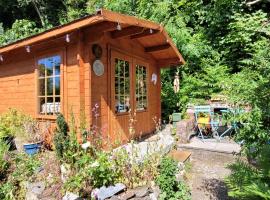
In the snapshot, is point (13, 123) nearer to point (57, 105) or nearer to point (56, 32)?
point (57, 105)

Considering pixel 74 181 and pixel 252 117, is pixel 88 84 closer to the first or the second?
pixel 74 181

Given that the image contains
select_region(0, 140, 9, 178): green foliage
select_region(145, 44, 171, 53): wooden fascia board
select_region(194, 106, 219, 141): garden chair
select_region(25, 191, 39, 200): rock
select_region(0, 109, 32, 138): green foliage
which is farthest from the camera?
select_region(194, 106, 219, 141): garden chair

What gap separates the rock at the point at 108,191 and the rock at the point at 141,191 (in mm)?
203

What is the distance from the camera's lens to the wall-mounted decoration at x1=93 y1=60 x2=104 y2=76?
5495 mm

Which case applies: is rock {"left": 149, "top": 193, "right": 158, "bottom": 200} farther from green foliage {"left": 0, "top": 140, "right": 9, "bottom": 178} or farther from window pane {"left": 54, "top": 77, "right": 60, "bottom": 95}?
window pane {"left": 54, "top": 77, "right": 60, "bottom": 95}

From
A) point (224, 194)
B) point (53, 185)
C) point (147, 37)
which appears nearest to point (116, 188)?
point (53, 185)

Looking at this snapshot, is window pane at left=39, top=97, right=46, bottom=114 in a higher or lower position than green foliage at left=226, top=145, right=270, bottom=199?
higher

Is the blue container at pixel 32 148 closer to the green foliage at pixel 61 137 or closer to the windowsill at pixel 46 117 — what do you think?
the windowsill at pixel 46 117

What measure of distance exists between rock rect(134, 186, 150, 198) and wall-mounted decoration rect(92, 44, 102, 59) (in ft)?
9.18

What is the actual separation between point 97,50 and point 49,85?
1421 millimetres

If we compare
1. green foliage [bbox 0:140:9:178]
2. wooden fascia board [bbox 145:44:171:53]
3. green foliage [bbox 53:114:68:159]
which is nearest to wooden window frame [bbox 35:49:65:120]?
green foliage [bbox 53:114:68:159]

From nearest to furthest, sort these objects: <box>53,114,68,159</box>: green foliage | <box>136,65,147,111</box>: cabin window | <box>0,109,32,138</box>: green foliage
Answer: <box>53,114,68,159</box>: green foliage, <box>0,109,32,138</box>: green foliage, <box>136,65,147,111</box>: cabin window

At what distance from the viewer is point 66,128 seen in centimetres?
527

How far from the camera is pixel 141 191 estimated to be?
3.95 meters
